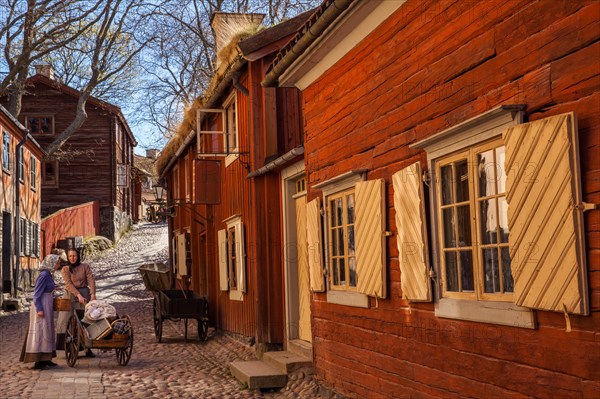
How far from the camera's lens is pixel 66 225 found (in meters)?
36.1

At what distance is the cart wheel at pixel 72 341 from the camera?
12.0 m

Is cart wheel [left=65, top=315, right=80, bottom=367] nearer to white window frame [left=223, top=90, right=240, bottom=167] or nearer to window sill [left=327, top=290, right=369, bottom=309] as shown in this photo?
white window frame [left=223, top=90, right=240, bottom=167]

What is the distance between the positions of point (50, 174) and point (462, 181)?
3703 centimetres

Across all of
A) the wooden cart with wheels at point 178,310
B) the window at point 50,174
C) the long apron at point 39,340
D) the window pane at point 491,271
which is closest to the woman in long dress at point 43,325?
the long apron at point 39,340

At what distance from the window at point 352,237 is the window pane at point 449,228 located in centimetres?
A: 115

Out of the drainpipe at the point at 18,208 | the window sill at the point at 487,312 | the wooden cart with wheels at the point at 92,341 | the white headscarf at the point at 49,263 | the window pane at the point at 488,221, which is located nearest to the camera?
the window sill at the point at 487,312

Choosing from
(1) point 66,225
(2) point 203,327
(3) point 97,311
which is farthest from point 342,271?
(1) point 66,225

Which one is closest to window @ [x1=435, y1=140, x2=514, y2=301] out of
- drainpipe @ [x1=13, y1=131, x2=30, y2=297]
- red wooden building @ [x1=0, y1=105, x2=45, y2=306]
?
red wooden building @ [x1=0, y1=105, x2=45, y2=306]

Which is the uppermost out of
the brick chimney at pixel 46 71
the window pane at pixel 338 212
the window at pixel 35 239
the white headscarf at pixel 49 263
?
the brick chimney at pixel 46 71

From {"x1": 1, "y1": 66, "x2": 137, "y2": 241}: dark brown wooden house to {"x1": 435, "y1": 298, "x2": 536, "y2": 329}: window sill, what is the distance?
35.3 m

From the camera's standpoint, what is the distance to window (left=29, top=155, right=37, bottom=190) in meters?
31.0

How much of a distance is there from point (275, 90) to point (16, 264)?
51.4 ft

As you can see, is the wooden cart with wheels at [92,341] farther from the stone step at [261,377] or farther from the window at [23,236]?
the window at [23,236]

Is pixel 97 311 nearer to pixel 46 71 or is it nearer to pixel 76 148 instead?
pixel 76 148
